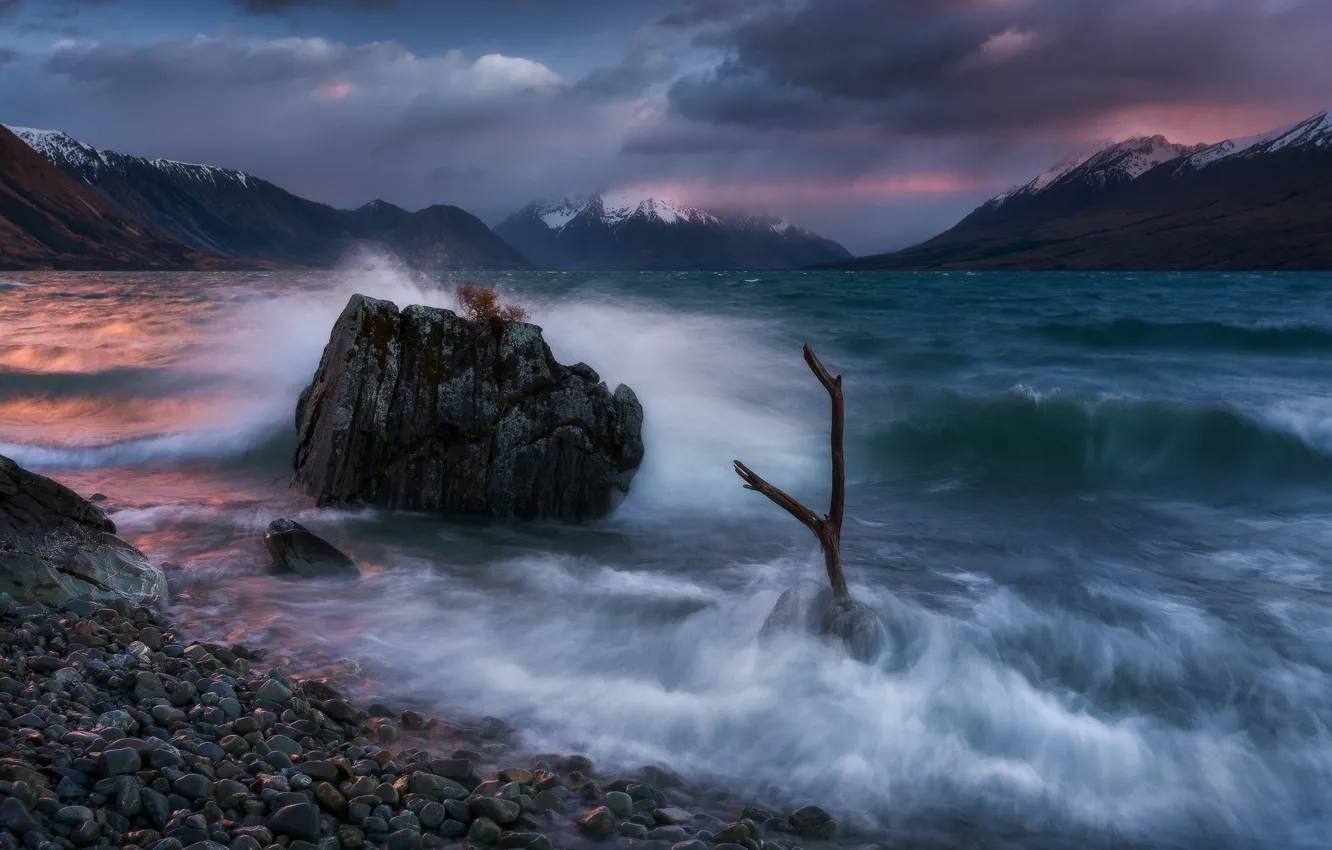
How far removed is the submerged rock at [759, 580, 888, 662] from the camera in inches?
354

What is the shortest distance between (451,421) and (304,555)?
11.3 ft

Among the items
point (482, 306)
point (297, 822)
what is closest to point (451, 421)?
point (482, 306)

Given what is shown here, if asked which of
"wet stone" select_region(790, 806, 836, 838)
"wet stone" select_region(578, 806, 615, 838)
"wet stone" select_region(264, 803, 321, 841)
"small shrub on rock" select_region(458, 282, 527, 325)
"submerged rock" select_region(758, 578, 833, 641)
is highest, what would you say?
"small shrub on rock" select_region(458, 282, 527, 325)

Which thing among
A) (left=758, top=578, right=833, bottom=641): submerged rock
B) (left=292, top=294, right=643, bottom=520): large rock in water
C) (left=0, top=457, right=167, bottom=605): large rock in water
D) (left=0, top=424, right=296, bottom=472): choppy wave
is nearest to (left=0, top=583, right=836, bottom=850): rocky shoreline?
(left=0, top=457, right=167, bottom=605): large rock in water

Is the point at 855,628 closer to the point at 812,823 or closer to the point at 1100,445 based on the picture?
the point at 812,823

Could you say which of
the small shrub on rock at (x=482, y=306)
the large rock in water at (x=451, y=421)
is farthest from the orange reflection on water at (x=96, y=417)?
the small shrub on rock at (x=482, y=306)

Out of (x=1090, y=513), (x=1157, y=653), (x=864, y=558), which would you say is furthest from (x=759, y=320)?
(x=1157, y=653)

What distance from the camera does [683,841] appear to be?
561 cm

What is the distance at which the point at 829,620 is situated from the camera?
9.22 metres

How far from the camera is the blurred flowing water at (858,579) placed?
23.9ft

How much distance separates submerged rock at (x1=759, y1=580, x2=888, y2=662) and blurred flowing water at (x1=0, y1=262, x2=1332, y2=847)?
27 cm

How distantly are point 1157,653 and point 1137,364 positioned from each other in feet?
83.0

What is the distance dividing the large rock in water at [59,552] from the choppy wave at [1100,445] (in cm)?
1498

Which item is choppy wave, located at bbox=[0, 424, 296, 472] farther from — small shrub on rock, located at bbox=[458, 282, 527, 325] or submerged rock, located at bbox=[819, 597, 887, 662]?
submerged rock, located at bbox=[819, 597, 887, 662]
